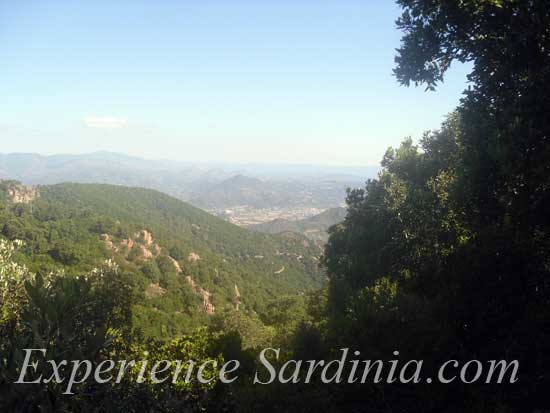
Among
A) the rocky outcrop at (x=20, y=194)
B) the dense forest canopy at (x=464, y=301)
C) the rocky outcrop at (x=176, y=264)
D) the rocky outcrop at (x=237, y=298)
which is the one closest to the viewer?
the dense forest canopy at (x=464, y=301)

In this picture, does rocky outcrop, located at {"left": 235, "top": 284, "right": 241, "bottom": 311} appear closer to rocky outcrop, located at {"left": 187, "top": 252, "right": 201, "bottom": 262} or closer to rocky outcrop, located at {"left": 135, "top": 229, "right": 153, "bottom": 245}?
rocky outcrop, located at {"left": 187, "top": 252, "right": 201, "bottom": 262}

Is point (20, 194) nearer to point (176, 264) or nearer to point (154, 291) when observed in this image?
point (176, 264)

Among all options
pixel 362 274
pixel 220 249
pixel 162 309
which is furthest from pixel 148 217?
pixel 362 274

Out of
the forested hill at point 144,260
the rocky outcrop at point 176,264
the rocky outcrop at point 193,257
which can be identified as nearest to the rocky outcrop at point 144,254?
the forested hill at point 144,260

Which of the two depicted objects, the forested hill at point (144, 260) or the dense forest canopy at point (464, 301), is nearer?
the dense forest canopy at point (464, 301)

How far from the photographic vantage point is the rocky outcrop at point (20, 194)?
12752cm

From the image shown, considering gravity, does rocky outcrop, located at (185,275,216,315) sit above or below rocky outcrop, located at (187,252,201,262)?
below

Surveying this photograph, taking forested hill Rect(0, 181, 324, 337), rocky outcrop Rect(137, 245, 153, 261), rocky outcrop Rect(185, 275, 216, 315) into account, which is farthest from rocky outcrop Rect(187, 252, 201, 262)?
rocky outcrop Rect(137, 245, 153, 261)

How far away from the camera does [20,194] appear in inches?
5369

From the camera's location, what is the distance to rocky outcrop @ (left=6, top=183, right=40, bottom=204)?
5020 inches

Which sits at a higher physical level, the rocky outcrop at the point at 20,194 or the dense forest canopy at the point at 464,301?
the dense forest canopy at the point at 464,301

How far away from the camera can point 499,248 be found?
25.9ft

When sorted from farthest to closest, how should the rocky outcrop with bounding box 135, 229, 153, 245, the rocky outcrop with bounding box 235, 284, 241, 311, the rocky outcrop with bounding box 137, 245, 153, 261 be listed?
the rocky outcrop with bounding box 135, 229, 153, 245 < the rocky outcrop with bounding box 137, 245, 153, 261 < the rocky outcrop with bounding box 235, 284, 241, 311

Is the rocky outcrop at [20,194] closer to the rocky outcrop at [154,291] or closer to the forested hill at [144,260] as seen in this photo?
the forested hill at [144,260]
